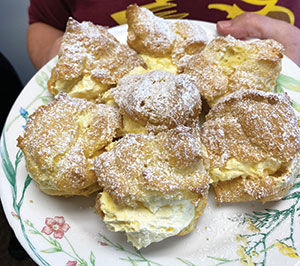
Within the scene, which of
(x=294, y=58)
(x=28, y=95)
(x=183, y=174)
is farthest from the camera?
(x=294, y=58)

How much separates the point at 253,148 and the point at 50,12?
4.76ft

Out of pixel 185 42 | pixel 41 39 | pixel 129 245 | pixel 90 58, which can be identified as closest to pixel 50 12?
pixel 41 39

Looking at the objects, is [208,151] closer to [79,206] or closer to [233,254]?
[233,254]

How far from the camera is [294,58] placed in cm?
171

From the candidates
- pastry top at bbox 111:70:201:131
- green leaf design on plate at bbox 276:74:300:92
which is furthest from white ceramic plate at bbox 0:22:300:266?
green leaf design on plate at bbox 276:74:300:92

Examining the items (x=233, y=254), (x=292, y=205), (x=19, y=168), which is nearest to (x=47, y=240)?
(x=19, y=168)

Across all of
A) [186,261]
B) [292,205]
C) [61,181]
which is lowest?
[186,261]

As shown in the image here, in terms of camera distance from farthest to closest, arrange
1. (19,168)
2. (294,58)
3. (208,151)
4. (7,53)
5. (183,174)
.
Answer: (7,53), (294,58), (19,168), (208,151), (183,174)

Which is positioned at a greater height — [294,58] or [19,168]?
[294,58]

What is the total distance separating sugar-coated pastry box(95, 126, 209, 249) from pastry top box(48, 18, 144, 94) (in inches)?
15.5

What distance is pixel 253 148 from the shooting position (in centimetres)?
101

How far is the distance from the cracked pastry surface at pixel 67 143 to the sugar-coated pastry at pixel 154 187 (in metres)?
0.10

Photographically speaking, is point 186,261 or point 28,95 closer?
point 186,261

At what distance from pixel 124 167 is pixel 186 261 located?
13.6 inches
